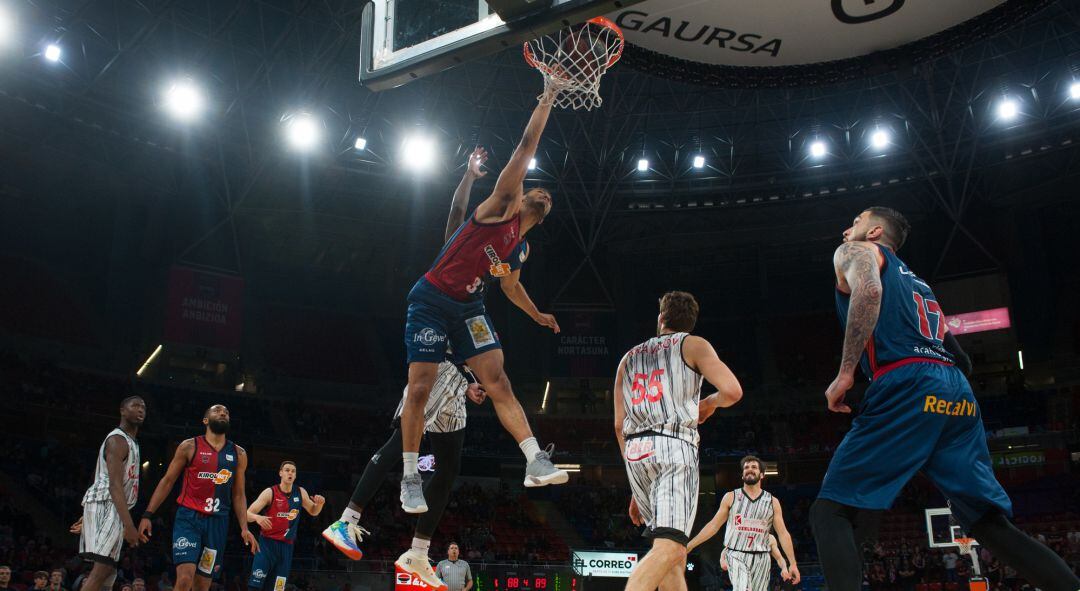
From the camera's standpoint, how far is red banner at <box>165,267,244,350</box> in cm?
2961

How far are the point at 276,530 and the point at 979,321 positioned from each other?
2901cm

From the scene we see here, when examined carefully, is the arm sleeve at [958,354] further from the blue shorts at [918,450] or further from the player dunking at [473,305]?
the player dunking at [473,305]

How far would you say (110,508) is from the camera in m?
8.61

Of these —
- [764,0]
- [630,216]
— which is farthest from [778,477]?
[764,0]

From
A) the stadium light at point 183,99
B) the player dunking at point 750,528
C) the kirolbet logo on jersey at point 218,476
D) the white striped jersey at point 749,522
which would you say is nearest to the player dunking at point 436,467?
the kirolbet logo on jersey at point 218,476

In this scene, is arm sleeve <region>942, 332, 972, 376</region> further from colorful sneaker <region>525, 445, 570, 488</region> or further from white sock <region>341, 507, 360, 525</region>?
white sock <region>341, 507, 360, 525</region>

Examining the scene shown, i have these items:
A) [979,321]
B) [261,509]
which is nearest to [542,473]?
[261,509]

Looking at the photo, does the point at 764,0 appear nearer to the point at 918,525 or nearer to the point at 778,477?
the point at 918,525

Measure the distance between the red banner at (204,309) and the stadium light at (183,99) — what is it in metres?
6.84

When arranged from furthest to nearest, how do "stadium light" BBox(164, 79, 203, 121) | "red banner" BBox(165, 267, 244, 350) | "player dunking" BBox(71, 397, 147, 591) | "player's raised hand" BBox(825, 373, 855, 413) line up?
"red banner" BBox(165, 267, 244, 350) → "stadium light" BBox(164, 79, 203, 121) → "player dunking" BBox(71, 397, 147, 591) → "player's raised hand" BBox(825, 373, 855, 413)

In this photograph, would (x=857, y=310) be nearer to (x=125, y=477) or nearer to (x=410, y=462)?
(x=410, y=462)

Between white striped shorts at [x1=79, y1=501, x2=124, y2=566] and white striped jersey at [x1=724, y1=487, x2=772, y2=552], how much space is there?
6.95 metres

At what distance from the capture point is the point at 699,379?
233 inches

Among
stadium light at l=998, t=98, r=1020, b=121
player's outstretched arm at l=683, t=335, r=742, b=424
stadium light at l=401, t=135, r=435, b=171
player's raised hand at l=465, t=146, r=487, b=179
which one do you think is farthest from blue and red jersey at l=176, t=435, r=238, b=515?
stadium light at l=998, t=98, r=1020, b=121
